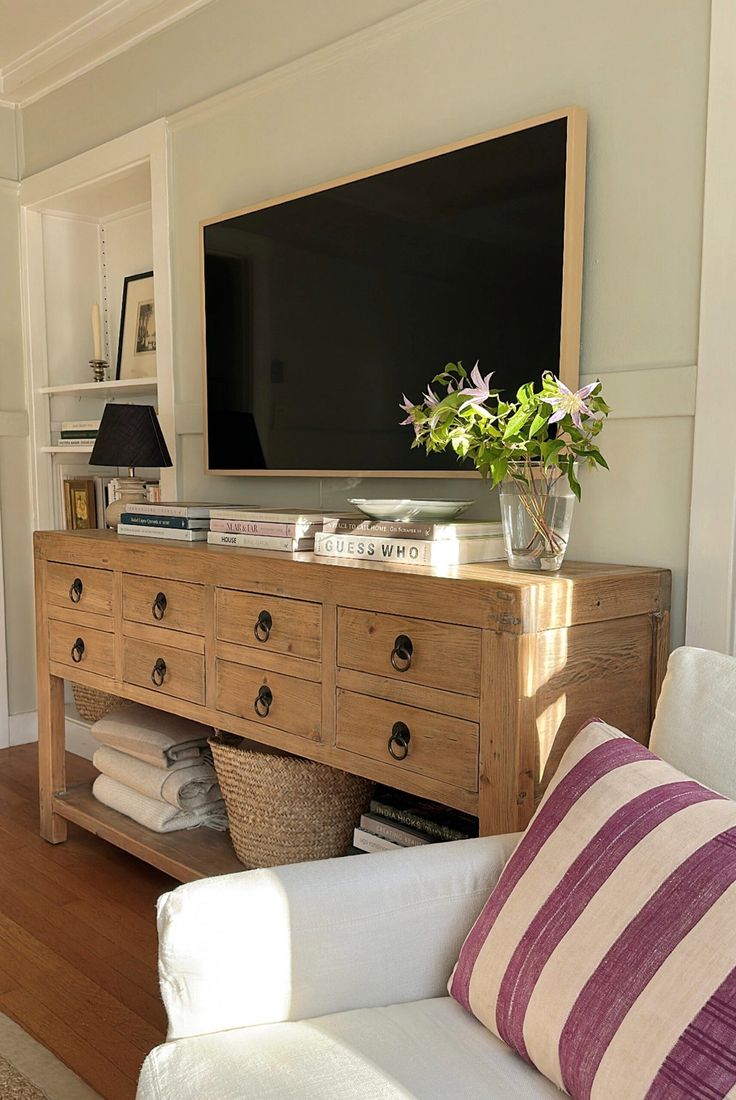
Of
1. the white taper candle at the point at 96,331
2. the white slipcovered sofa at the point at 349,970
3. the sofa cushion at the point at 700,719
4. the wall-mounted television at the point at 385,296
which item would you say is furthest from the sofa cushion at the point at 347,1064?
the white taper candle at the point at 96,331

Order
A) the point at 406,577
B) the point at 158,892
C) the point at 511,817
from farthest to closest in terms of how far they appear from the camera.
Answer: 1. the point at 158,892
2. the point at 406,577
3. the point at 511,817

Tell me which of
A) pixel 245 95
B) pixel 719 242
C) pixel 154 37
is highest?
pixel 154 37

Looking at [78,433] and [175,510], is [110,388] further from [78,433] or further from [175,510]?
[175,510]

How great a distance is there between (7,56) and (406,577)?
274 centimetres

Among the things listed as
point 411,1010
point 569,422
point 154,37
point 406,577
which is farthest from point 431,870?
point 154,37

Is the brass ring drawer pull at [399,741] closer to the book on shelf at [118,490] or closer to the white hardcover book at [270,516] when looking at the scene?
the white hardcover book at [270,516]

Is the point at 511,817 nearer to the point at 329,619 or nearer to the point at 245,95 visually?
the point at 329,619

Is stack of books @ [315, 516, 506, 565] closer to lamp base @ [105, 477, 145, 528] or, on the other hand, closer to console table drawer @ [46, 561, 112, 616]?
console table drawer @ [46, 561, 112, 616]

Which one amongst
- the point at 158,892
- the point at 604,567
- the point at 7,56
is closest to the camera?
the point at 604,567

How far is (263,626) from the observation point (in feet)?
6.57

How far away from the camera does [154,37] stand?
9.71 ft

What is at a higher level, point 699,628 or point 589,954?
point 699,628

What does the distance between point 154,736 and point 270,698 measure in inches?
27.3

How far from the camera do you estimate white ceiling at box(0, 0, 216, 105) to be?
290cm
